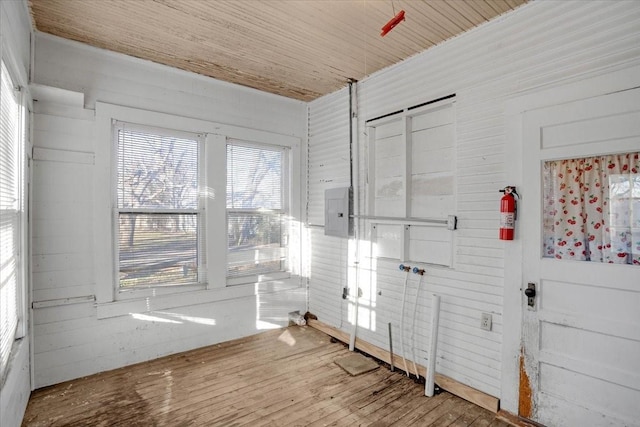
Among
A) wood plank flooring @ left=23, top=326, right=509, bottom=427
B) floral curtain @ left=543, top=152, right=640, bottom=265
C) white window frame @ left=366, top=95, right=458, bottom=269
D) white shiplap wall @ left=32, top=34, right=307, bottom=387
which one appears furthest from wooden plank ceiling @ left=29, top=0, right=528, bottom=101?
wood plank flooring @ left=23, top=326, right=509, bottom=427

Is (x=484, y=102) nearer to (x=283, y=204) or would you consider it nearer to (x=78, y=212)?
(x=283, y=204)

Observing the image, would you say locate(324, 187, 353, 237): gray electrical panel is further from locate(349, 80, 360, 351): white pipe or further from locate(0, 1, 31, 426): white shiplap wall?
locate(0, 1, 31, 426): white shiplap wall

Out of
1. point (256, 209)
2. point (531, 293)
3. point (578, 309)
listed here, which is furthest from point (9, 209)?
point (578, 309)

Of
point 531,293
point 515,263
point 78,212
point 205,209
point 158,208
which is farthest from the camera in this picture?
point 205,209

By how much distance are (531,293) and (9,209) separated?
3537 millimetres

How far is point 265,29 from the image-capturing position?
279 centimetres

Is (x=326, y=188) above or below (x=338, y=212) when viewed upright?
above

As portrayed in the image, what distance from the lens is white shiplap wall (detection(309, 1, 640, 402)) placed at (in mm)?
2176

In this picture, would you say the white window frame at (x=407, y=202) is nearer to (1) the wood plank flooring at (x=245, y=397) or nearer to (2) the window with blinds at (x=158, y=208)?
(1) the wood plank flooring at (x=245, y=397)

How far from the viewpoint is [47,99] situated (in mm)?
2875

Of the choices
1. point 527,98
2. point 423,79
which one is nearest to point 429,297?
point 527,98

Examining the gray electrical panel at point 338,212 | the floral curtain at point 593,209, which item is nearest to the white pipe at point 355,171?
the gray electrical panel at point 338,212

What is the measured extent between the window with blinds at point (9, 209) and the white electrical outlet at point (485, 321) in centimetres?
315

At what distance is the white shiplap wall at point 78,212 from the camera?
2887 millimetres
